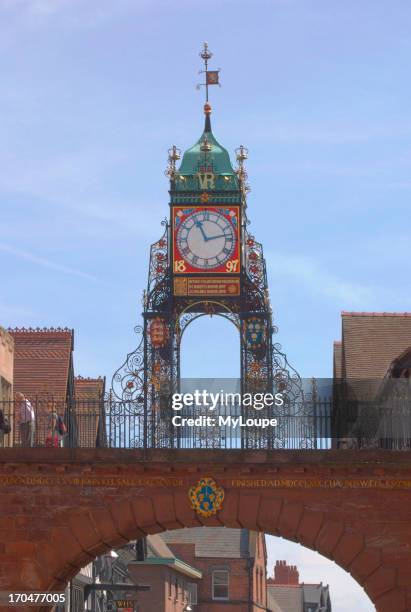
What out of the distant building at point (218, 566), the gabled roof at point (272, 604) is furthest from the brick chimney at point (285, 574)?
the distant building at point (218, 566)

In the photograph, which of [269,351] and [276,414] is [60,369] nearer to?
[269,351]

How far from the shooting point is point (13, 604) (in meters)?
34.9

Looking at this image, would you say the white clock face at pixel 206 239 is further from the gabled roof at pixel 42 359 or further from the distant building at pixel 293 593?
the distant building at pixel 293 593

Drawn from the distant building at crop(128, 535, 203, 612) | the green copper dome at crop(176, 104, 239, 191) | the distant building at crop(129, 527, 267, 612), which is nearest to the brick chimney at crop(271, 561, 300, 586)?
the distant building at crop(129, 527, 267, 612)

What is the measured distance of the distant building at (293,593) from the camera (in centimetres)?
10081

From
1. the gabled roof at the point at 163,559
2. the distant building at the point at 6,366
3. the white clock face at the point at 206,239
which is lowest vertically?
the gabled roof at the point at 163,559

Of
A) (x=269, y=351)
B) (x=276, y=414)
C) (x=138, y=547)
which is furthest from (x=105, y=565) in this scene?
(x=276, y=414)

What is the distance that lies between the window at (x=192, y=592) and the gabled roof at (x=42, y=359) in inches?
1097

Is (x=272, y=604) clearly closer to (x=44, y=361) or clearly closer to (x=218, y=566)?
(x=218, y=566)

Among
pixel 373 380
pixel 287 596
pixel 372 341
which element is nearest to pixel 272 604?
pixel 287 596

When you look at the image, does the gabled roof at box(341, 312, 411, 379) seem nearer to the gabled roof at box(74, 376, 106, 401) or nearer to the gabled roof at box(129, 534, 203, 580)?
the gabled roof at box(74, 376, 106, 401)

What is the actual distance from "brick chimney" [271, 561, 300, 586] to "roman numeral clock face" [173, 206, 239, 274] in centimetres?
6450

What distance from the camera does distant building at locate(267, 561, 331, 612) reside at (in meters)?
101

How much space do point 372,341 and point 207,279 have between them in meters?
5.53
